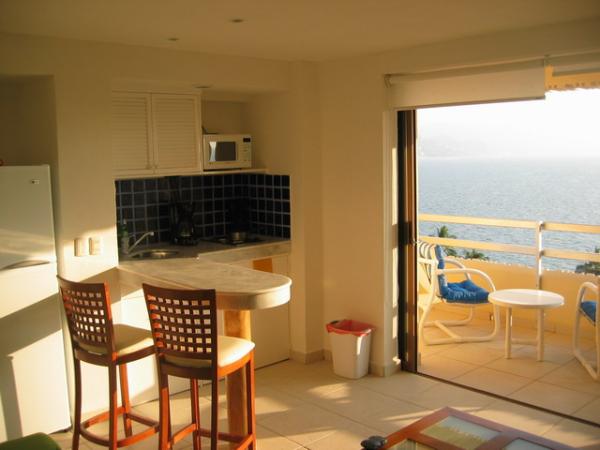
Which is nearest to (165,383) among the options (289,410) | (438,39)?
(289,410)

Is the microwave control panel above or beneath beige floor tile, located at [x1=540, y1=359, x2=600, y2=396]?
above

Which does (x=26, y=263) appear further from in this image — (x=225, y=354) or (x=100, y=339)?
(x=225, y=354)

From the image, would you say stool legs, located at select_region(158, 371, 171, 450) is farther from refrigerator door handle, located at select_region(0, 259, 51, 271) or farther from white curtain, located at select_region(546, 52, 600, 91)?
white curtain, located at select_region(546, 52, 600, 91)

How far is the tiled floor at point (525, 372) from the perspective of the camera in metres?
4.12

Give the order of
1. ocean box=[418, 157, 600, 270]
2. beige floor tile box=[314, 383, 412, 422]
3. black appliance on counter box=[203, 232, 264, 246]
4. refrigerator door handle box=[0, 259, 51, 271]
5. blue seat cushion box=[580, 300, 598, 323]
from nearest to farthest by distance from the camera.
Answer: refrigerator door handle box=[0, 259, 51, 271], beige floor tile box=[314, 383, 412, 422], blue seat cushion box=[580, 300, 598, 323], black appliance on counter box=[203, 232, 264, 246], ocean box=[418, 157, 600, 270]

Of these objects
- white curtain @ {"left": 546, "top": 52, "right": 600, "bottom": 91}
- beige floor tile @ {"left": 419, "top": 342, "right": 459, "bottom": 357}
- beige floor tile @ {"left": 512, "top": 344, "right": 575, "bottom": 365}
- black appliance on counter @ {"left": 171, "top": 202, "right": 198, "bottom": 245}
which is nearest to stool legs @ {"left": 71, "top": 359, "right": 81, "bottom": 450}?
black appliance on counter @ {"left": 171, "top": 202, "right": 198, "bottom": 245}

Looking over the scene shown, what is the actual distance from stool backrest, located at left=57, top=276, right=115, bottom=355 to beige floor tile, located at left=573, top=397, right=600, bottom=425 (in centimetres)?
289

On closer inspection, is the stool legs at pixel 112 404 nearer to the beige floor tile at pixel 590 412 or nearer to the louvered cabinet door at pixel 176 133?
the louvered cabinet door at pixel 176 133

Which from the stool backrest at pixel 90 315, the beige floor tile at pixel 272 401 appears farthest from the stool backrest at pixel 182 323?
the beige floor tile at pixel 272 401

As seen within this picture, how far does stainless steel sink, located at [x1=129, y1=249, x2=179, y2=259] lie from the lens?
14.3 feet

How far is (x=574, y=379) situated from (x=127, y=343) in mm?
3270

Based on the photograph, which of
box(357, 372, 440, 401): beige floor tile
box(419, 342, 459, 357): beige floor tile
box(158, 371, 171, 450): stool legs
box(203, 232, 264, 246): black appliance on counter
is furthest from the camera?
box(419, 342, 459, 357): beige floor tile

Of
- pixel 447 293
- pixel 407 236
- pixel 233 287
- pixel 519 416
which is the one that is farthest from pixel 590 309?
pixel 233 287

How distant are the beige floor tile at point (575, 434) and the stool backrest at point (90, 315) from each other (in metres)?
2.56
